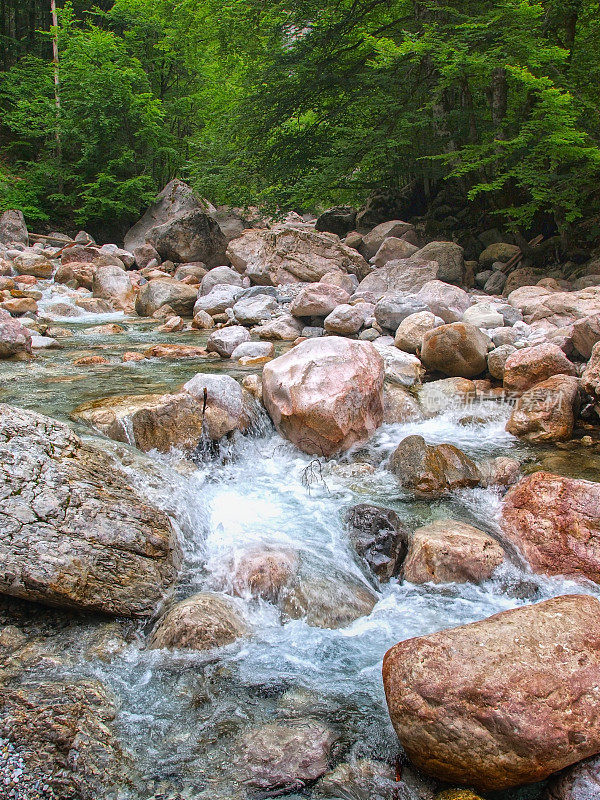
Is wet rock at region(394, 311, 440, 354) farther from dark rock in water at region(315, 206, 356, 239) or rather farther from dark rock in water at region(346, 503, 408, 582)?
dark rock in water at region(315, 206, 356, 239)

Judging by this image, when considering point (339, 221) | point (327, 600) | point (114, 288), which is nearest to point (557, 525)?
point (327, 600)

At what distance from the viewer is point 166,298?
1202 cm

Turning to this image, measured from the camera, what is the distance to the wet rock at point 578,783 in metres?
2.08

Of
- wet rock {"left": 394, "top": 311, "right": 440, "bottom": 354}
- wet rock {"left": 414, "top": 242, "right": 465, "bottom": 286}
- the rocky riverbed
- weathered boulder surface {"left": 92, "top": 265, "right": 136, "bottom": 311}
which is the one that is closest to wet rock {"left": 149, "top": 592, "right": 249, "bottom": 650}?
the rocky riverbed

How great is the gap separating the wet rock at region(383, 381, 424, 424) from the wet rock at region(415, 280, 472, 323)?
8.25 ft

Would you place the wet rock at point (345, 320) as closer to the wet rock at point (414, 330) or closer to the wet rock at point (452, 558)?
the wet rock at point (414, 330)

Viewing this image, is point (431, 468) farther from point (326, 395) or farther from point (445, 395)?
point (445, 395)

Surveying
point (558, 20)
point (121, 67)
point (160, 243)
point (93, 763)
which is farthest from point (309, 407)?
point (121, 67)

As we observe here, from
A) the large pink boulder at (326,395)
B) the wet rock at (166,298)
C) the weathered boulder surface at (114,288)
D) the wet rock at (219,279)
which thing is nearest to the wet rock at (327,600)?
the large pink boulder at (326,395)

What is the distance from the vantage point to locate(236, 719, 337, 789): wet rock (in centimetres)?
221

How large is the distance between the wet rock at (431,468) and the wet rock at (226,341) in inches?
156

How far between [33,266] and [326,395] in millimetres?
11481

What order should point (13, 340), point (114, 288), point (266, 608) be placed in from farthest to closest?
point (114, 288) < point (13, 340) < point (266, 608)

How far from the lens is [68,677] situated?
2.63 meters
